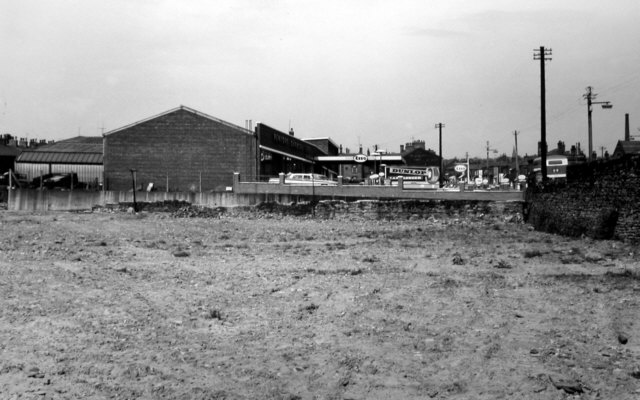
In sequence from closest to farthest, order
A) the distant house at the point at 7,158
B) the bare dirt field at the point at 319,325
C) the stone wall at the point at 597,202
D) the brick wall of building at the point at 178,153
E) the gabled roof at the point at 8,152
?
the bare dirt field at the point at 319,325, the stone wall at the point at 597,202, the brick wall of building at the point at 178,153, the distant house at the point at 7,158, the gabled roof at the point at 8,152

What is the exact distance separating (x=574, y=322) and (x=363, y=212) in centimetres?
2890

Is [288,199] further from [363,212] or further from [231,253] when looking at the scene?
[231,253]

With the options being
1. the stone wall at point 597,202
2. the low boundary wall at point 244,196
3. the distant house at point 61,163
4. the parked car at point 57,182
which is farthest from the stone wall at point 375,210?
the distant house at point 61,163

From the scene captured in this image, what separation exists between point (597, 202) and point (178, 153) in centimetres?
3327

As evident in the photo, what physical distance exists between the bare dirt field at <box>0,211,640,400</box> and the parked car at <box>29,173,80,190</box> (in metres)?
32.0

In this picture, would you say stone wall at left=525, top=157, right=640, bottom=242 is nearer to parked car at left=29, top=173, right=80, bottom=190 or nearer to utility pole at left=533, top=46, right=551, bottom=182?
utility pole at left=533, top=46, right=551, bottom=182

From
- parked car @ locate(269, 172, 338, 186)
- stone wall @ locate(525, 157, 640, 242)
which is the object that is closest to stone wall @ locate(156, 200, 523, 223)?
parked car @ locate(269, 172, 338, 186)

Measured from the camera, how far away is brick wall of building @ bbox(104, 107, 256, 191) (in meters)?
46.8

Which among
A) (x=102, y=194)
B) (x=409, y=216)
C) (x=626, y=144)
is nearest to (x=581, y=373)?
(x=409, y=216)

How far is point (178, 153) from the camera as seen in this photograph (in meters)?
46.8

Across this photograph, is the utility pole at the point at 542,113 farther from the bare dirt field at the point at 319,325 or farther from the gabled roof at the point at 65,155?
the gabled roof at the point at 65,155

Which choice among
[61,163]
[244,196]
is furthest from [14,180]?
[244,196]

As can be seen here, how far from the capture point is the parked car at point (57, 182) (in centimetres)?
4691

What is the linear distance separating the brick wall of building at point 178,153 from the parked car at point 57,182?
3133 millimetres
